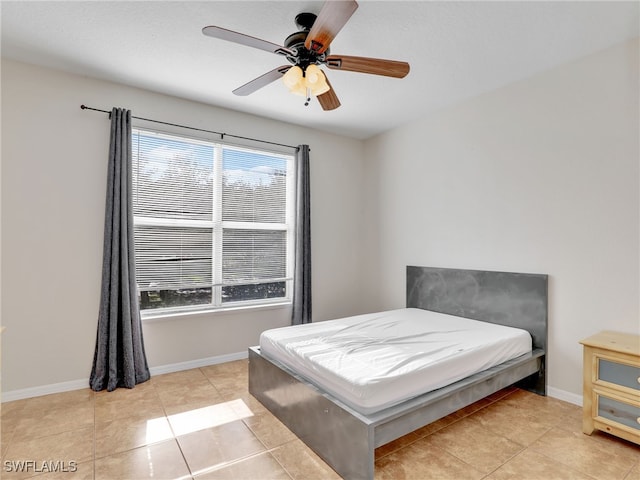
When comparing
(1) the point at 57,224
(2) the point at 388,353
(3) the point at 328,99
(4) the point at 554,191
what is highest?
(3) the point at 328,99

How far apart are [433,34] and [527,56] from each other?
0.85 metres

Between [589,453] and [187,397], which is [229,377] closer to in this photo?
[187,397]

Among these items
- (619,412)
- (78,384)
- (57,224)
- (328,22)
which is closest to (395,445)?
(619,412)

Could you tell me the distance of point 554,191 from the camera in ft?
9.21

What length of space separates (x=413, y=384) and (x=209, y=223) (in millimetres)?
2560

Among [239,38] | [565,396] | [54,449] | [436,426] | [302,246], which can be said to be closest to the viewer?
[239,38]

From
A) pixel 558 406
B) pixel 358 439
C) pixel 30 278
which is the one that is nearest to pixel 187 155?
pixel 30 278

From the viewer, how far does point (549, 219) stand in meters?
2.83

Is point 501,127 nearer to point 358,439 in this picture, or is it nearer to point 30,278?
point 358,439

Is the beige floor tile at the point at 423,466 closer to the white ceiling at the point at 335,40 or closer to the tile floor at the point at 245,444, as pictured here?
the tile floor at the point at 245,444

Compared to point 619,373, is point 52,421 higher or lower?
lower

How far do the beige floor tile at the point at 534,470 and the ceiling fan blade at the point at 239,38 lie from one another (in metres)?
2.63

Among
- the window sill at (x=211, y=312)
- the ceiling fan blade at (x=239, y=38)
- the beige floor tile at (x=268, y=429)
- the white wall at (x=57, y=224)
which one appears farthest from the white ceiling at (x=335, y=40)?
the beige floor tile at (x=268, y=429)

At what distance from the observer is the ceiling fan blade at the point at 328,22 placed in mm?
1579
